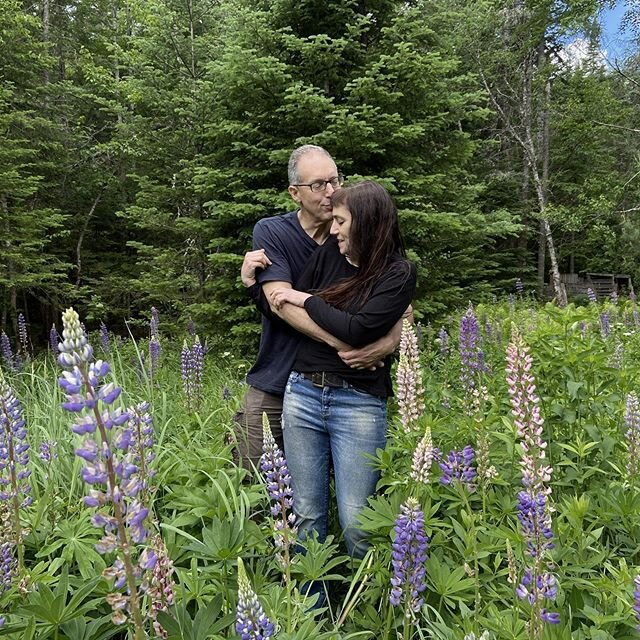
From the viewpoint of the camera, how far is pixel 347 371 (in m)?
2.56

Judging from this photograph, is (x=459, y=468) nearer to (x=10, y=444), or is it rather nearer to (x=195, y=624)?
(x=195, y=624)

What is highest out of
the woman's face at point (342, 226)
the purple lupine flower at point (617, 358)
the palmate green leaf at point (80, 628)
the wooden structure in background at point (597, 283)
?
the woman's face at point (342, 226)

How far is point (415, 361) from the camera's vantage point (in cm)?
246

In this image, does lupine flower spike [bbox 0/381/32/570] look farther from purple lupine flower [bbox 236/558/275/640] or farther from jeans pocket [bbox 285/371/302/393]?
jeans pocket [bbox 285/371/302/393]

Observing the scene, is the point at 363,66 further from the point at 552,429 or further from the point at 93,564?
the point at 93,564

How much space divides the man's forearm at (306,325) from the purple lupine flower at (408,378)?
0.85 ft

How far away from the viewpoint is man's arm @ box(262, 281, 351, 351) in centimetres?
250

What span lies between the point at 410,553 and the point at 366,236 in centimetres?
134

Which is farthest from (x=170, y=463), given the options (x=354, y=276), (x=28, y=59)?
(x=28, y=59)

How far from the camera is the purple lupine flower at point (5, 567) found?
5.73 feet

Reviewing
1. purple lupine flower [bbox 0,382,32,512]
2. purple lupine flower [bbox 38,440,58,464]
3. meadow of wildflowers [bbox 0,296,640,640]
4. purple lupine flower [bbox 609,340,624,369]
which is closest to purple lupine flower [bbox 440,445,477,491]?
meadow of wildflowers [bbox 0,296,640,640]

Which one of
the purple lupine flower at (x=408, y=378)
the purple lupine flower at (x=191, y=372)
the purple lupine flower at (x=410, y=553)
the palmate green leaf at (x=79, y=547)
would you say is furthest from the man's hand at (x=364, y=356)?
the purple lupine flower at (x=191, y=372)

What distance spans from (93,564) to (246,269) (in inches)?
57.8

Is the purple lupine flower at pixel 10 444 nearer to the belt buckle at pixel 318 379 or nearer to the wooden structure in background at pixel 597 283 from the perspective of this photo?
the belt buckle at pixel 318 379
